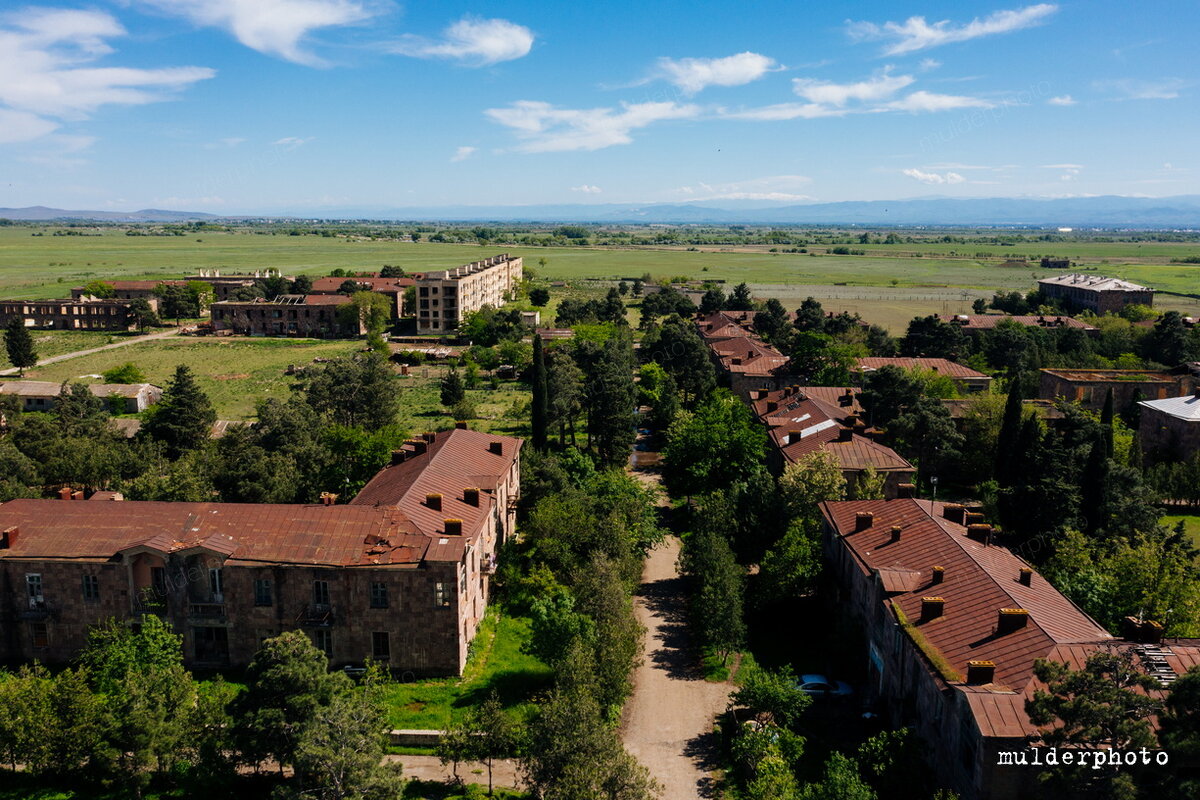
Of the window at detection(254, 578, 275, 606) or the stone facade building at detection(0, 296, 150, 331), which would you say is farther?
the stone facade building at detection(0, 296, 150, 331)

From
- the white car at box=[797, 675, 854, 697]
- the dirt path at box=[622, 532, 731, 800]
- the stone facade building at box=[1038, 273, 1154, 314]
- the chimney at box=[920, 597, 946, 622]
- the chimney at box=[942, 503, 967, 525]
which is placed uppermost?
the stone facade building at box=[1038, 273, 1154, 314]

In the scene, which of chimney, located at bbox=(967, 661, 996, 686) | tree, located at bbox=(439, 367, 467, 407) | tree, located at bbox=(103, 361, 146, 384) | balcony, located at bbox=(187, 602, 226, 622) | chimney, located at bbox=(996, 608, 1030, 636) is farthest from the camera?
tree, located at bbox=(103, 361, 146, 384)

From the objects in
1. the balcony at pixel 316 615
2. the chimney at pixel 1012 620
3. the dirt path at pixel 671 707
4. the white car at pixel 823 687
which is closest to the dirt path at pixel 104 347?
the balcony at pixel 316 615

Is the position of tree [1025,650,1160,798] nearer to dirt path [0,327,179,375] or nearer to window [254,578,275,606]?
window [254,578,275,606]

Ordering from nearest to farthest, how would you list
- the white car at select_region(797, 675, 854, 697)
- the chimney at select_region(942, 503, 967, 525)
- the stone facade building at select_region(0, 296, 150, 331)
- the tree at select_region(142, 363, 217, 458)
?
the white car at select_region(797, 675, 854, 697) → the chimney at select_region(942, 503, 967, 525) → the tree at select_region(142, 363, 217, 458) → the stone facade building at select_region(0, 296, 150, 331)

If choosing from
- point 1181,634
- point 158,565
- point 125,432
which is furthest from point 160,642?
point 125,432

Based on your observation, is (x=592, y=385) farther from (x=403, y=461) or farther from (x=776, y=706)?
(x=776, y=706)

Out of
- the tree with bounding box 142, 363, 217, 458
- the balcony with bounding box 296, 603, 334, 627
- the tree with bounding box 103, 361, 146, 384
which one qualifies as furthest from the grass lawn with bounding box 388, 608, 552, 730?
the tree with bounding box 103, 361, 146, 384
